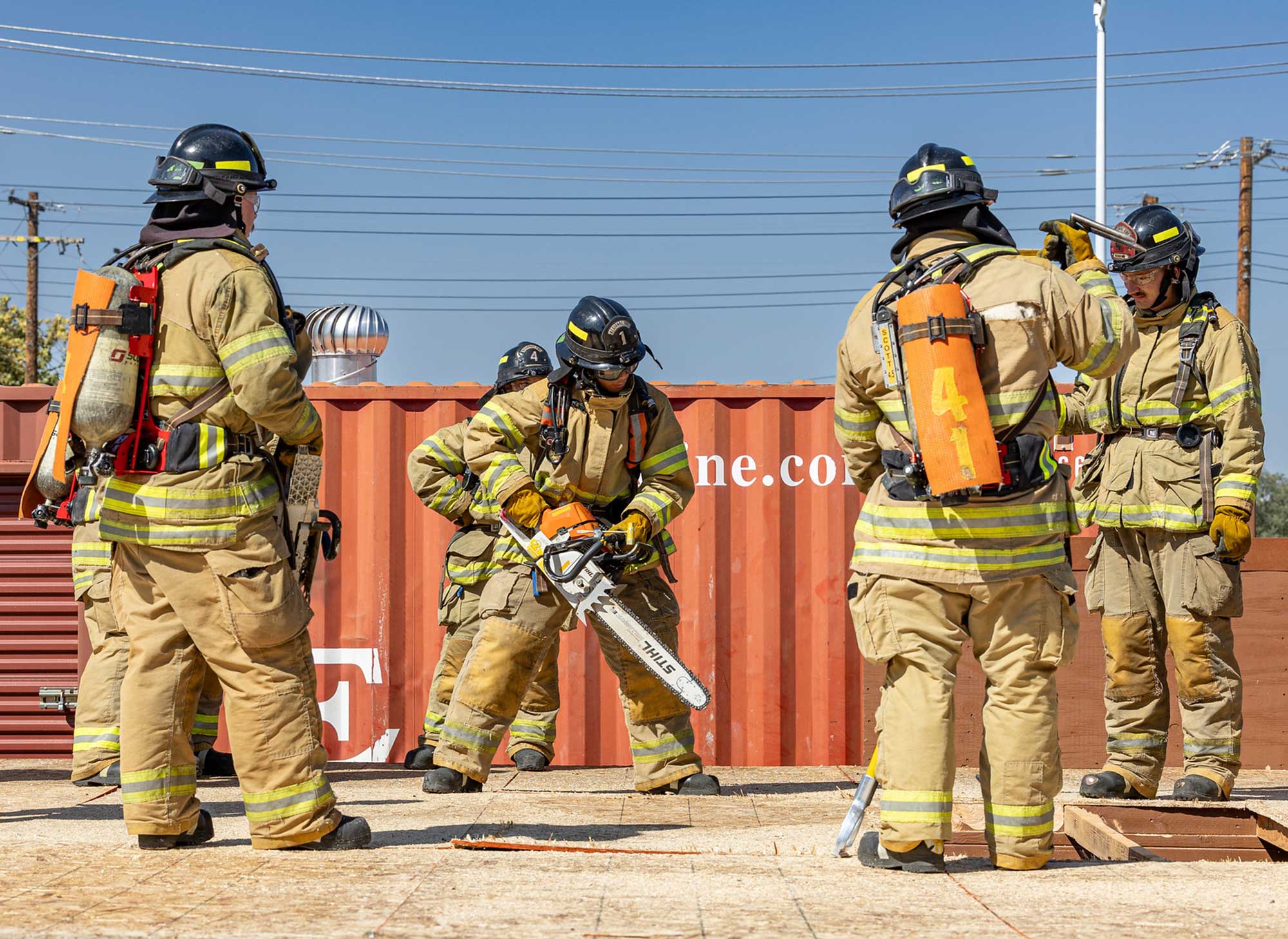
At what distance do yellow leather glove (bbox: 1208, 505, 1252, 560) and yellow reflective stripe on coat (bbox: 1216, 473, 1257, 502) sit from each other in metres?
0.07

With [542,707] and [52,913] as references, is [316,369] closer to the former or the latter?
[542,707]

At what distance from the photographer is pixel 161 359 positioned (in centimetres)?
459

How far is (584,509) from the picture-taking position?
632 centimetres

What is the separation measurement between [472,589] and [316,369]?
2284 mm

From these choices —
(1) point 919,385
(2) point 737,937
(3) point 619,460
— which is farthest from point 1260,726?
(2) point 737,937

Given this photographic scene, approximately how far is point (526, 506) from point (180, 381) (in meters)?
2.00

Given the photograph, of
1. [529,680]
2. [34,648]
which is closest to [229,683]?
[529,680]

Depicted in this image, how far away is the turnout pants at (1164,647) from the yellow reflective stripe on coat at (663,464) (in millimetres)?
2032

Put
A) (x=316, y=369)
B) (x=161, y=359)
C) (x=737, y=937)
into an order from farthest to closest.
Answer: (x=316, y=369) → (x=161, y=359) → (x=737, y=937)

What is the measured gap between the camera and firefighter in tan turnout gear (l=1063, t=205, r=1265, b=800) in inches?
245

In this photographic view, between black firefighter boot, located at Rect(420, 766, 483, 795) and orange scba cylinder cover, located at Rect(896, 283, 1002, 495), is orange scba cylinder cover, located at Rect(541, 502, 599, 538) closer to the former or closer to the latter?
black firefighter boot, located at Rect(420, 766, 483, 795)

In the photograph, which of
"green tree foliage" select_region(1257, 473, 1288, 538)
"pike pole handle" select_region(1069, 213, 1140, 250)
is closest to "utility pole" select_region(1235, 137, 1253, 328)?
"green tree foliage" select_region(1257, 473, 1288, 538)

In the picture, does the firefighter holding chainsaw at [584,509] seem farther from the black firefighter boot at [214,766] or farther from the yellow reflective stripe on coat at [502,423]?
the black firefighter boot at [214,766]

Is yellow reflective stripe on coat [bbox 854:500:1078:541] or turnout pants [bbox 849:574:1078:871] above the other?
yellow reflective stripe on coat [bbox 854:500:1078:541]
